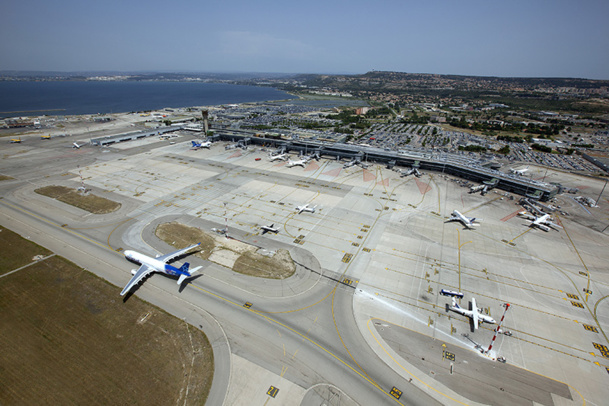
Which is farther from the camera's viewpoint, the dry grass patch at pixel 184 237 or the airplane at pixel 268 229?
the airplane at pixel 268 229

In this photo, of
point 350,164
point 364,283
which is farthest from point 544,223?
point 350,164

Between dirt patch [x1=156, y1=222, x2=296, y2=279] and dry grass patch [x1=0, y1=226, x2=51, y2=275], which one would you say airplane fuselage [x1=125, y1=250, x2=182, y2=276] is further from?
dry grass patch [x1=0, y1=226, x2=51, y2=275]

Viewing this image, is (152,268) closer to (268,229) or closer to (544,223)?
(268,229)

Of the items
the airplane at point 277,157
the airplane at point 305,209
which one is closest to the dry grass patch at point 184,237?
the airplane at point 305,209

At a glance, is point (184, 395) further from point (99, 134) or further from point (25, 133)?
point (25, 133)

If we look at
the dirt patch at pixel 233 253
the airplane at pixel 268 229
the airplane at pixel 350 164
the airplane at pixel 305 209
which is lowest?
the dirt patch at pixel 233 253

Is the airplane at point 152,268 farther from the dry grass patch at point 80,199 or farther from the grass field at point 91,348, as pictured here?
the dry grass patch at point 80,199

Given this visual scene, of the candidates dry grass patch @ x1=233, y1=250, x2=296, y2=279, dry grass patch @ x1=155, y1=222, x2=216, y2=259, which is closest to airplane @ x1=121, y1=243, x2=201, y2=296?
dry grass patch @ x1=155, y1=222, x2=216, y2=259
